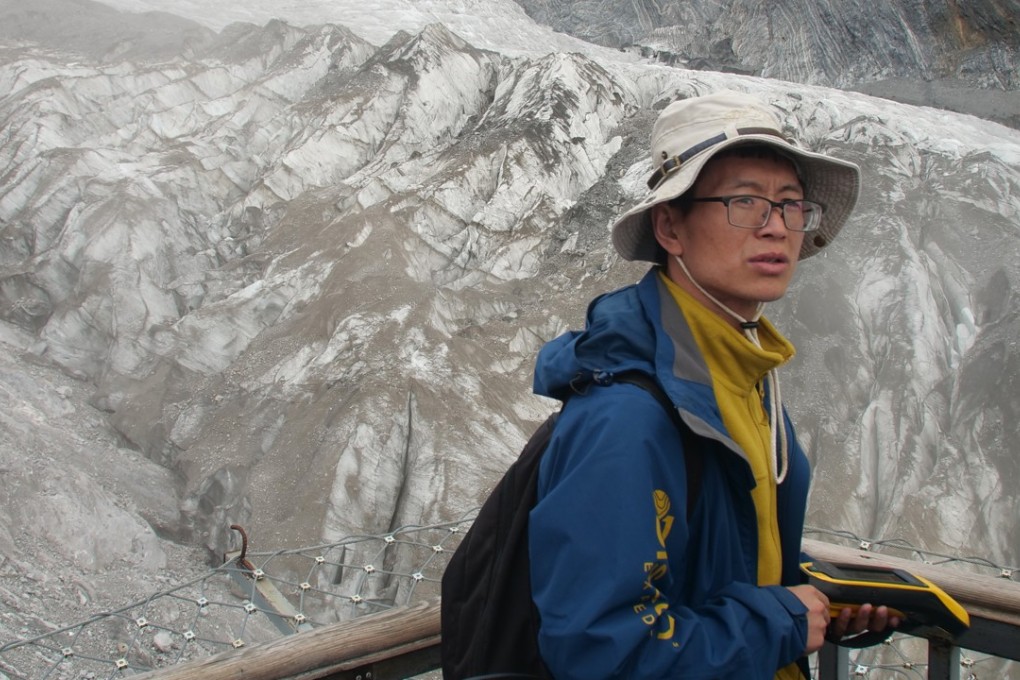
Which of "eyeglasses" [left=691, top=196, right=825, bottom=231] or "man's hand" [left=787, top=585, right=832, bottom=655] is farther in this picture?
"eyeglasses" [left=691, top=196, right=825, bottom=231]

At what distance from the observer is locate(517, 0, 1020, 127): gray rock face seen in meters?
22.9

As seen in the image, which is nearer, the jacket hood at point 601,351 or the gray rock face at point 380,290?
the jacket hood at point 601,351

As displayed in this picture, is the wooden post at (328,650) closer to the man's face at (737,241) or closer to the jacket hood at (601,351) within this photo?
the jacket hood at (601,351)


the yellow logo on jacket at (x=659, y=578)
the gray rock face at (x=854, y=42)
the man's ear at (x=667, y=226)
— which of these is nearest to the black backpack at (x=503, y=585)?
the yellow logo on jacket at (x=659, y=578)

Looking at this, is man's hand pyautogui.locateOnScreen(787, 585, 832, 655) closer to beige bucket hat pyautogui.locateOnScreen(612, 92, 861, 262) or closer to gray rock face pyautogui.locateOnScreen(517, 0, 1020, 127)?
beige bucket hat pyautogui.locateOnScreen(612, 92, 861, 262)

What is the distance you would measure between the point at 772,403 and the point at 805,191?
2.09 ft

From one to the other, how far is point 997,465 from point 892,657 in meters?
4.56

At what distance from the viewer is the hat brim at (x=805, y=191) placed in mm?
1939

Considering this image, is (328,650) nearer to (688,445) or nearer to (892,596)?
(688,445)

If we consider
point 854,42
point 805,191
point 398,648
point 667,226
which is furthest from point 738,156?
point 854,42

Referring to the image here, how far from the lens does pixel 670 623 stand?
164cm

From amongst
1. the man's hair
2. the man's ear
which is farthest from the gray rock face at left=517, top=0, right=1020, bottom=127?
the man's ear

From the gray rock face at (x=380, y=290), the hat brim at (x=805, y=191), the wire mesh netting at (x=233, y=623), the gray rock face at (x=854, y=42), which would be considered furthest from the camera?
the gray rock face at (x=854, y=42)

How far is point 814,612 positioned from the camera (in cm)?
178
